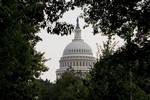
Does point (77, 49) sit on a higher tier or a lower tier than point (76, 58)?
higher

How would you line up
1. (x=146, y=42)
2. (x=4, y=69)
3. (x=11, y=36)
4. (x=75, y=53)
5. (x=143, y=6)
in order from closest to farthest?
(x=143, y=6) → (x=146, y=42) → (x=11, y=36) → (x=4, y=69) → (x=75, y=53)

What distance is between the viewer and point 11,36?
23375mm

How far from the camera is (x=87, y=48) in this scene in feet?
647

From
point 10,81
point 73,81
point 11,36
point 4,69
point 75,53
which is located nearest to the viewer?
point 11,36

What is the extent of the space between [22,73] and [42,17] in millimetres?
24707

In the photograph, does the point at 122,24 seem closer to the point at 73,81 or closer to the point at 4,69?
the point at 4,69

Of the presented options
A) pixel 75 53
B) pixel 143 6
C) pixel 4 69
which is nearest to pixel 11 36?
pixel 4 69

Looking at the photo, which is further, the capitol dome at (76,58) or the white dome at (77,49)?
the white dome at (77,49)

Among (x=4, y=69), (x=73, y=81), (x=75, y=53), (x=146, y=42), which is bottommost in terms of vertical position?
(x=146, y=42)

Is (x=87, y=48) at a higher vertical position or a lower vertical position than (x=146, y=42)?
higher

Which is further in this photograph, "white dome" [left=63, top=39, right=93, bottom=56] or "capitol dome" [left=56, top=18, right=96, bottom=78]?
"white dome" [left=63, top=39, right=93, bottom=56]

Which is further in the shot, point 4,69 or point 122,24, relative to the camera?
point 4,69

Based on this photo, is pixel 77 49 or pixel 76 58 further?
pixel 77 49

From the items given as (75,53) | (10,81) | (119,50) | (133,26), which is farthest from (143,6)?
(75,53)
